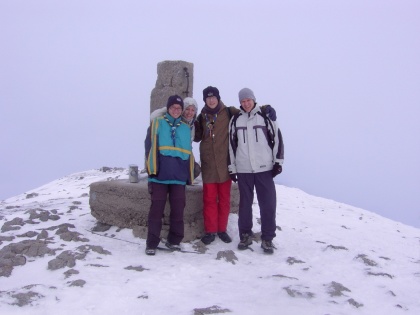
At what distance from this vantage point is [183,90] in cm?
736

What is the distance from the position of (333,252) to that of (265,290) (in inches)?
82.6

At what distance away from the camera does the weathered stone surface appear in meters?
6.29

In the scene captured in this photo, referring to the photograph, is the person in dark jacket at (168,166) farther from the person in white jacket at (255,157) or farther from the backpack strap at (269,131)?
the backpack strap at (269,131)

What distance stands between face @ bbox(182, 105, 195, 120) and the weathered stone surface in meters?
1.25

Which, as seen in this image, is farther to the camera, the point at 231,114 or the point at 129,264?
the point at 231,114

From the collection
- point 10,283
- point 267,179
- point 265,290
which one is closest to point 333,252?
point 267,179

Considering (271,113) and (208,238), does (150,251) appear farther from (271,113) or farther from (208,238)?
(271,113)

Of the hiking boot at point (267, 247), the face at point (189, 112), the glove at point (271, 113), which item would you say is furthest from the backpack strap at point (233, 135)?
the hiking boot at point (267, 247)

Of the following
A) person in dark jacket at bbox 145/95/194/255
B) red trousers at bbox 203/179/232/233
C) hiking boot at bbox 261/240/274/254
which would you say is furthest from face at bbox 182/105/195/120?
hiking boot at bbox 261/240/274/254

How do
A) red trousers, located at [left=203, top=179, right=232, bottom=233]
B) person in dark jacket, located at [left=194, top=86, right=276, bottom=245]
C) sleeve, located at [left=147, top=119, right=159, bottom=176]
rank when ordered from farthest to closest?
red trousers, located at [left=203, top=179, right=232, bottom=233] → person in dark jacket, located at [left=194, top=86, right=276, bottom=245] → sleeve, located at [left=147, top=119, right=159, bottom=176]

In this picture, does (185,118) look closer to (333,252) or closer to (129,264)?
(129,264)

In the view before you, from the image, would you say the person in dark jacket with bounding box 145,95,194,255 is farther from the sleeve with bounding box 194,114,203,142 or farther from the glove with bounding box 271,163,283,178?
the glove with bounding box 271,163,283,178

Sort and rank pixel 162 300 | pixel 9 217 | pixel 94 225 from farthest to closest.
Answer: pixel 9 217 < pixel 94 225 < pixel 162 300

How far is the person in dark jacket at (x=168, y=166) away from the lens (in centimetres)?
545
